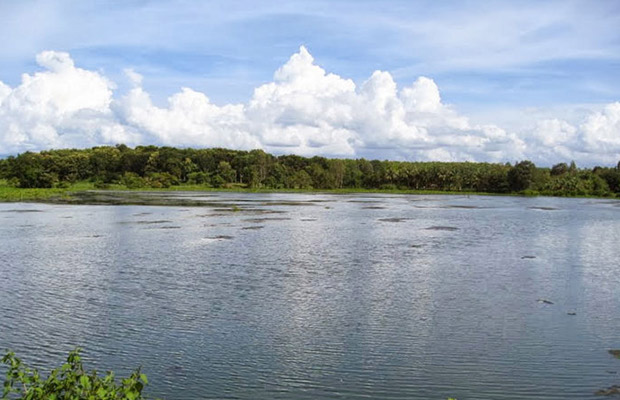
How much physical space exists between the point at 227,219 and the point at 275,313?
3601cm

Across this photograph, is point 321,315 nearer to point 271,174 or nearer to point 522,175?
point 522,175

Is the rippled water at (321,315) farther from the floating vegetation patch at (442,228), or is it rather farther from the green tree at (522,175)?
the green tree at (522,175)

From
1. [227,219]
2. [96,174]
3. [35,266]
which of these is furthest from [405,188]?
[35,266]

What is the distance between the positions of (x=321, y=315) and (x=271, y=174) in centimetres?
15795

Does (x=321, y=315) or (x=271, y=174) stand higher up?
(x=271, y=174)

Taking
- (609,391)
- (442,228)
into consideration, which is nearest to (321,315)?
(609,391)

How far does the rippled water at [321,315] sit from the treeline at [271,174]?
382ft

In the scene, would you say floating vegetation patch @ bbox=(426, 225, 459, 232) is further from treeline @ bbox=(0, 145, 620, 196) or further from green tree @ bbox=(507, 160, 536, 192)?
green tree @ bbox=(507, 160, 536, 192)

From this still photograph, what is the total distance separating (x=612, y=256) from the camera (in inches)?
1193

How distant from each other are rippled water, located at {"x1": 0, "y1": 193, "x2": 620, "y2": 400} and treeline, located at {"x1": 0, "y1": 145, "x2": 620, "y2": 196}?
116 meters

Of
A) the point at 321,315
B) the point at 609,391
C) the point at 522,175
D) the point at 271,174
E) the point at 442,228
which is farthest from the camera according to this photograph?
the point at 271,174

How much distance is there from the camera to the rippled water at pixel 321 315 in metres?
11.6

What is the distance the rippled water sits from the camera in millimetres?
11594

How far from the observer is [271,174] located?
174 metres
